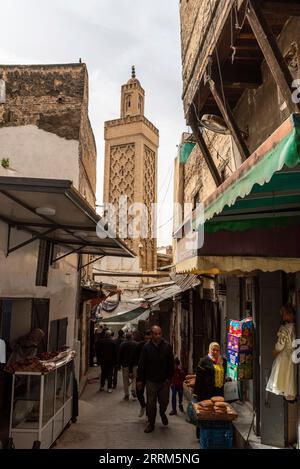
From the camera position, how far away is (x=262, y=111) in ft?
21.1

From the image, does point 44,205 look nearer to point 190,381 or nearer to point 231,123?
point 231,123

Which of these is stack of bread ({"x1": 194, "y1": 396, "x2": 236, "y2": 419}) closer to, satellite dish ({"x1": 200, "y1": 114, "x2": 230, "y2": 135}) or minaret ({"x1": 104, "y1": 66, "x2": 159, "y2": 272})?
satellite dish ({"x1": 200, "y1": 114, "x2": 230, "y2": 135})

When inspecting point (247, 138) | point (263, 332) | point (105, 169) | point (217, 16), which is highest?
point (105, 169)

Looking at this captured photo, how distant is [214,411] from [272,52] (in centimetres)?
476

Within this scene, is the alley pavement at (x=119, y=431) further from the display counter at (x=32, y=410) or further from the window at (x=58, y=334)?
the window at (x=58, y=334)

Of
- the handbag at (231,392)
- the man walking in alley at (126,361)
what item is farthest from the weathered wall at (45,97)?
the handbag at (231,392)

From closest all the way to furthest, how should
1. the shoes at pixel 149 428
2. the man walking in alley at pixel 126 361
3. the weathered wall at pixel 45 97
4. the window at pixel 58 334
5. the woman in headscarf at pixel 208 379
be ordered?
1. the woman in headscarf at pixel 208 379
2. the shoes at pixel 149 428
3. the window at pixel 58 334
4. the man walking in alley at pixel 126 361
5. the weathered wall at pixel 45 97

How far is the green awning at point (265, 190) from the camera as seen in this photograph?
2.23 m

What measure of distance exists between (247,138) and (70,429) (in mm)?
6054

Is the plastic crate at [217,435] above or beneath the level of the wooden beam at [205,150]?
beneath

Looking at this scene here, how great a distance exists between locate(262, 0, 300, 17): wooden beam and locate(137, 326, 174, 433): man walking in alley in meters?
5.37

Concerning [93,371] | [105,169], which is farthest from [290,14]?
[105,169]

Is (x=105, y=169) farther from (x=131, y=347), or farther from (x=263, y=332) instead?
(x=263, y=332)

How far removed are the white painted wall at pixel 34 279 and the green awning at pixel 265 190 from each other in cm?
288
